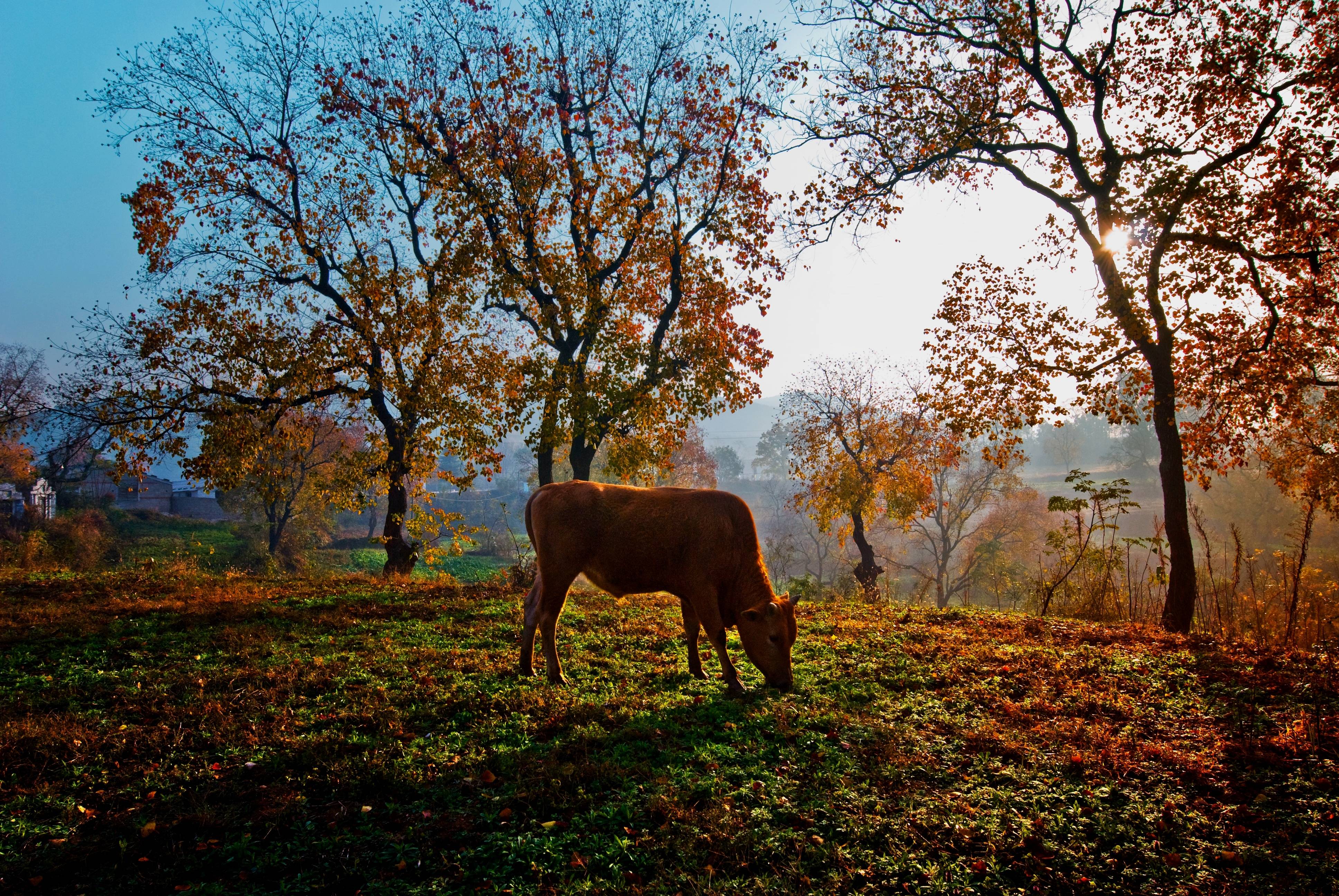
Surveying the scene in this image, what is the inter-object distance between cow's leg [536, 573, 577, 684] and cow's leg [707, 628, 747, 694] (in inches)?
69.2

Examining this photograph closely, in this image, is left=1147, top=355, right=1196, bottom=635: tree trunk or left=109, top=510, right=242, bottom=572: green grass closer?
left=1147, top=355, right=1196, bottom=635: tree trunk

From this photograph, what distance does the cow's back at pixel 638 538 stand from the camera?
7.52 metres

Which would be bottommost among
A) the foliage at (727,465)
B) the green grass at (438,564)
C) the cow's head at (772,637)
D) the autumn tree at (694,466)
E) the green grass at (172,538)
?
the green grass at (438,564)

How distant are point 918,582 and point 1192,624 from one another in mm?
35106

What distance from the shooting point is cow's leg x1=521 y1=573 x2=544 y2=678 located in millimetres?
7562

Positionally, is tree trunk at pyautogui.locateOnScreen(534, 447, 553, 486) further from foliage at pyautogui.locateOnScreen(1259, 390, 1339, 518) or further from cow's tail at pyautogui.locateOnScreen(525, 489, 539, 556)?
foliage at pyautogui.locateOnScreen(1259, 390, 1339, 518)

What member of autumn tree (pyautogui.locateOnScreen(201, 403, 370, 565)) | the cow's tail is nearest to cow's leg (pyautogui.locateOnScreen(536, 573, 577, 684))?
the cow's tail

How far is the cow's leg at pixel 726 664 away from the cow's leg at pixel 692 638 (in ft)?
1.18

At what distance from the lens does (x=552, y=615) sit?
7.34 m

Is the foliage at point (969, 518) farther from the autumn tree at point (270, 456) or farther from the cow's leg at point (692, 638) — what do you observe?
the cow's leg at point (692, 638)

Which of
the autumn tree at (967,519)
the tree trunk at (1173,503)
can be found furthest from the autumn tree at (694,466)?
the tree trunk at (1173,503)

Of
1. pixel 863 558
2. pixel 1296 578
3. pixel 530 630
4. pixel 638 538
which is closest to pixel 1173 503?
pixel 1296 578

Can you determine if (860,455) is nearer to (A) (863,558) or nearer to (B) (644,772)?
(A) (863,558)

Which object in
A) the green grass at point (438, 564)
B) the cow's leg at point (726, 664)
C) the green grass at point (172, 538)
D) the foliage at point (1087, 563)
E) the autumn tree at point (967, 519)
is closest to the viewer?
the cow's leg at point (726, 664)
